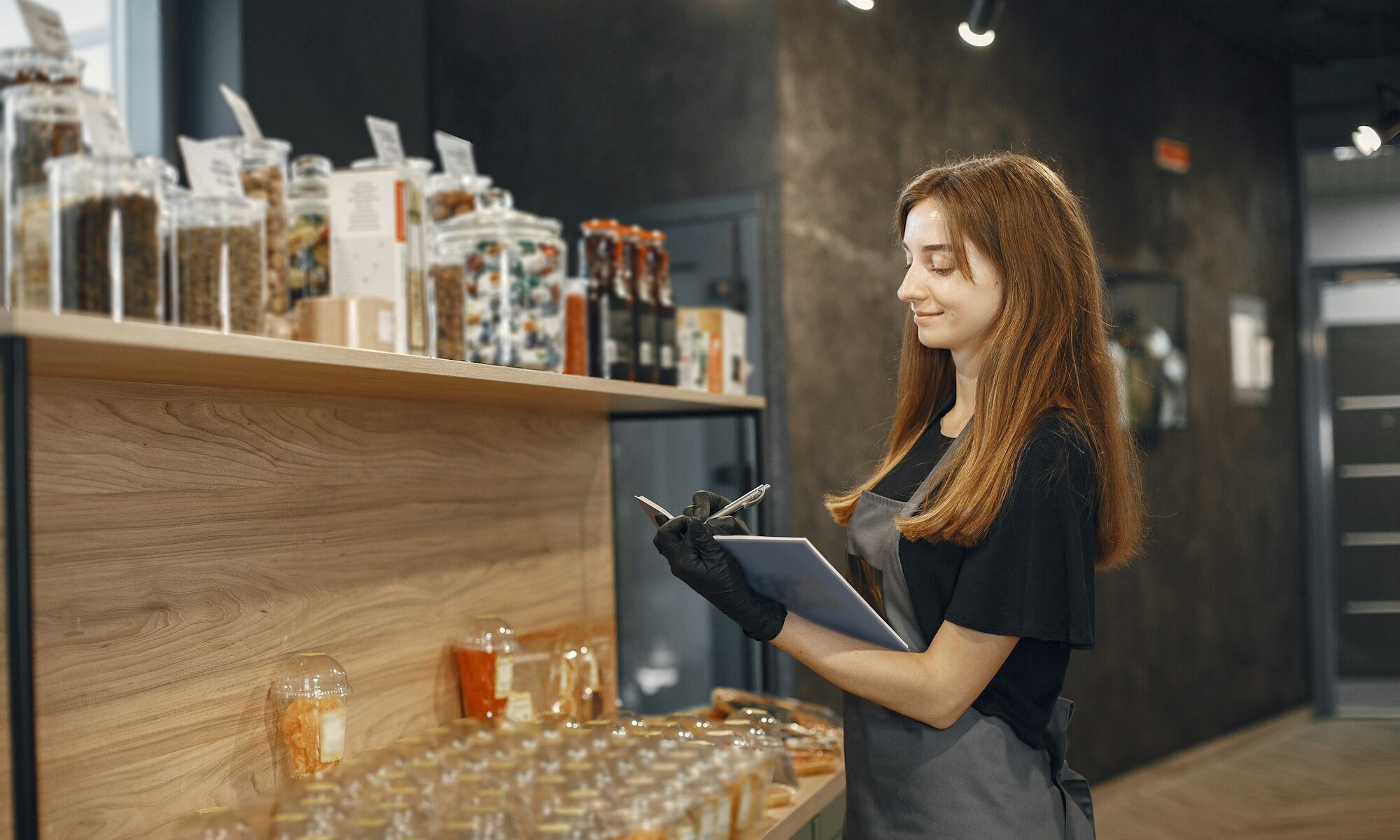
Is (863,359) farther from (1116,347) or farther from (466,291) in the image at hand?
(466,291)

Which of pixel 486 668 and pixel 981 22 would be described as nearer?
pixel 486 668

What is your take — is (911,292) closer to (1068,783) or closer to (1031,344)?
(1031,344)

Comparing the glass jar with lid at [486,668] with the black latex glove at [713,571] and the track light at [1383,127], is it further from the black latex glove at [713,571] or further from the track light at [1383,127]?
the track light at [1383,127]

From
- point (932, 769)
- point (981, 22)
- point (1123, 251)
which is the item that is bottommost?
point (932, 769)

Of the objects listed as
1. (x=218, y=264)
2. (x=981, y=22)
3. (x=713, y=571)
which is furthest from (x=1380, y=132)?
(x=218, y=264)

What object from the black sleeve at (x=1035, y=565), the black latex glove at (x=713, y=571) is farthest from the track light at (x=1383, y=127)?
the black latex glove at (x=713, y=571)

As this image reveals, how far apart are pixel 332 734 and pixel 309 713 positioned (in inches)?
1.8

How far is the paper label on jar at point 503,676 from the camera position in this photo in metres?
2.03

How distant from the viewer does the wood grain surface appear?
4.47 feet

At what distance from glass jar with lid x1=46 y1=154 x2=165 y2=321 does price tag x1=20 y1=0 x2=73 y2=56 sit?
0.48 feet

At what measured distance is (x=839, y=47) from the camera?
3648mm

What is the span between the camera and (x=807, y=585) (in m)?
1.55

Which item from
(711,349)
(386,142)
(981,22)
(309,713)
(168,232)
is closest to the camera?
(168,232)

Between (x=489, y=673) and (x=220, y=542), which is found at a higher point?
(x=220, y=542)
